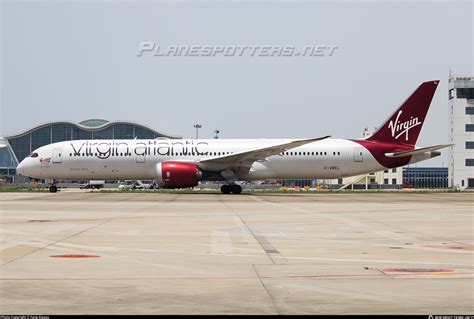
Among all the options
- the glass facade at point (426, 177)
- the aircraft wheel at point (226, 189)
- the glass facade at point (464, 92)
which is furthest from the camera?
the glass facade at point (426, 177)

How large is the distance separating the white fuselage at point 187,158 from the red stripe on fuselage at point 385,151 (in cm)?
30

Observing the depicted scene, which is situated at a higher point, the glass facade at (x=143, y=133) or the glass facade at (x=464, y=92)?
the glass facade at (x=464, y=92)

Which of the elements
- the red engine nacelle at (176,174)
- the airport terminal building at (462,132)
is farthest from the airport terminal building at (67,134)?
the red engine nacelle at (176,174)

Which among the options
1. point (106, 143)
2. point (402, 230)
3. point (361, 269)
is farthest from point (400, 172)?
point (361, 269)

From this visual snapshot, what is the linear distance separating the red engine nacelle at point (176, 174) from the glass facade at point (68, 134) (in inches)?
3283

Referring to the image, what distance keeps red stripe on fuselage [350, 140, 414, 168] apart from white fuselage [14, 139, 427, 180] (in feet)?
0.98

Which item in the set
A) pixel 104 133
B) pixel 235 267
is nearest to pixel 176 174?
pixel 235 267

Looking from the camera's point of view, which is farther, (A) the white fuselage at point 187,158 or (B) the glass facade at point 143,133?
(B) the glass facade at point 143,133

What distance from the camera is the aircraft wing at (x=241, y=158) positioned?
42656 mm

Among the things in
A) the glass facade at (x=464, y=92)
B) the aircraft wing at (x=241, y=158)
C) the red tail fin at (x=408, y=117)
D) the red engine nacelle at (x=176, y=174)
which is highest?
the glass facade at (x=464, y=92)

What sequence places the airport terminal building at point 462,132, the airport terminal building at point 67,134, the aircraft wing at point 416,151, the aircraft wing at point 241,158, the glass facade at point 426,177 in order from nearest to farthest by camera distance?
the aircraft wing at point 241,158
the aircraft wing at point 416,151
the airport terminal building at point 462,132
the airport terminal building at point 67,134
the glass facade at point 426,177

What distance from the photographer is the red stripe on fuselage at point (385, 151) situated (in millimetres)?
46781

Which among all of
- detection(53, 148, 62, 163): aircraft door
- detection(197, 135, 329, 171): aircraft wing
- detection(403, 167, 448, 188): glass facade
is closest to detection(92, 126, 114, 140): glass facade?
detection(403, 167, 448, 188): glass facade

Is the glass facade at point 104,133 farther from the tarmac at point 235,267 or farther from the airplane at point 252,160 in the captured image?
the tarmac at point 235,267
